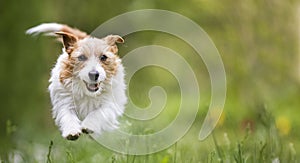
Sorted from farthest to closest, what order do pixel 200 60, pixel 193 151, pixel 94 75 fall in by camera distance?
pixel 200 60 < pixel 193 151 < pixel 94 75

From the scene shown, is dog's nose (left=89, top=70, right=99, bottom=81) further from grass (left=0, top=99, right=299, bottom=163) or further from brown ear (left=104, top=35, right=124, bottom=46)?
grass (left=0, top=99, right=299, bottom=163)

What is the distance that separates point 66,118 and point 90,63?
147mm

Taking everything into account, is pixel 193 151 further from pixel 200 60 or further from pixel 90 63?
pixel 200 60

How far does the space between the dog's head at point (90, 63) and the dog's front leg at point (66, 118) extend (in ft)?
0.18

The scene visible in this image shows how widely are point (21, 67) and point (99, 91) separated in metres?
3.52

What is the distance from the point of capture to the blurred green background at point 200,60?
5.04 m

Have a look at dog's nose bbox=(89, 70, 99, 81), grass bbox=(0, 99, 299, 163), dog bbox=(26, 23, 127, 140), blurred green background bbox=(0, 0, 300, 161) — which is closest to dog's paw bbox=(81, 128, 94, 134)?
dog bbox=(26, 23, 127, 140)

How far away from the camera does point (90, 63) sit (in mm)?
1617

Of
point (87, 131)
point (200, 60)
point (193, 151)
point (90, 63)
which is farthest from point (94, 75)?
point (200, 60)

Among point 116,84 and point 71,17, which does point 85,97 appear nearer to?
point 116,84

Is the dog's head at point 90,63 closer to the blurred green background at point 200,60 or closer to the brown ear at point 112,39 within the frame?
the brown ear at point 112,39

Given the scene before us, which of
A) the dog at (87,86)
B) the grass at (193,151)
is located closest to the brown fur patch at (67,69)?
the dog at (87,86)

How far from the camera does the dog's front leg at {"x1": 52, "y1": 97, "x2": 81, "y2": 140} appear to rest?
1612 mm

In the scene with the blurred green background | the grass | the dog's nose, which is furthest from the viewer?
the blurred green background
